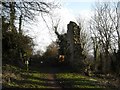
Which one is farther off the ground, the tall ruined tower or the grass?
the tall ruined tower

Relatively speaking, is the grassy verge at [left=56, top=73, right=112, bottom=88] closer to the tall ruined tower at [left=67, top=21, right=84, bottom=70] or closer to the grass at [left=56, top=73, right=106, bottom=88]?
the grass at [left=56, top=73, right=106, bottom=88]

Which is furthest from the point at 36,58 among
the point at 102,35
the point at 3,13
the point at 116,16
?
the point at 3,13

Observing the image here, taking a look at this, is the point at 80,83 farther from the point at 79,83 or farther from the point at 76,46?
the point at 76,46

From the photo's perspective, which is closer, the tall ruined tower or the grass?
the grass

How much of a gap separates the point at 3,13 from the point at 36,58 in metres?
35.1

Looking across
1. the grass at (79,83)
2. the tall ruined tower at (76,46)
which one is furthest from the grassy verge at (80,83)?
the tall ruined tower at (76,46)

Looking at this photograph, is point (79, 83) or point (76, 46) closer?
point (79, 83)

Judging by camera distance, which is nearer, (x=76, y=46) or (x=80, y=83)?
(x=80, y=83)

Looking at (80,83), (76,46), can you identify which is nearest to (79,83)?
(80,83)

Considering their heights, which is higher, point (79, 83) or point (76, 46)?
point (76, 46)

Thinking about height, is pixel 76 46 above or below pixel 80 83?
above

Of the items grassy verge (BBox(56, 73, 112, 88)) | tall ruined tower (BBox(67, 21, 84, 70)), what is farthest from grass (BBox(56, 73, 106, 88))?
tall ruined tower (BBox(67, 21, 84, 70))

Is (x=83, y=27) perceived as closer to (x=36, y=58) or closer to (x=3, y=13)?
(x=36, y=58)

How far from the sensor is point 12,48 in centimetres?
3200
